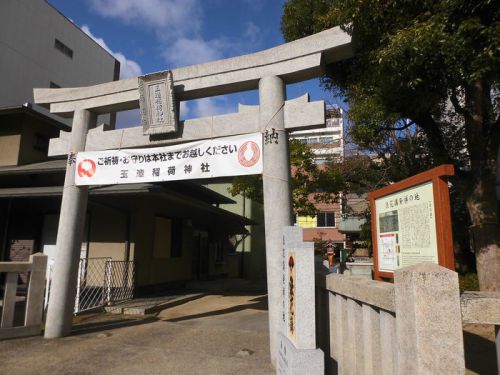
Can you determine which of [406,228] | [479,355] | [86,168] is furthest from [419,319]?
[86,168]

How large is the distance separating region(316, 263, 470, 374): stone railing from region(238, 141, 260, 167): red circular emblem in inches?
118

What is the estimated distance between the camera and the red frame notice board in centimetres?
354

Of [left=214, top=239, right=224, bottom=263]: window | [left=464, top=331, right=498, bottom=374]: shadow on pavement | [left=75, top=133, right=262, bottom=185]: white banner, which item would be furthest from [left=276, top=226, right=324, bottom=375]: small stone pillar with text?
[left=214, top=239, right=224, bottom=263]: window

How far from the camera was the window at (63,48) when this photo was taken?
1072 inches

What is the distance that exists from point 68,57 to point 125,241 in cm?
2101

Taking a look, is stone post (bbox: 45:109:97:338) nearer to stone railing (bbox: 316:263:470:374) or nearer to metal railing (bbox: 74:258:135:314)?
metal railing (bbox: 74:258:135:314)

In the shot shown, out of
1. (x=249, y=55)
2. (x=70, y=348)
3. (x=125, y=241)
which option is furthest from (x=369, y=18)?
(x=125, y=241)

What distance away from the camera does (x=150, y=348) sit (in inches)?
279

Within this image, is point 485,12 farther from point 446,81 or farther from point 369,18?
point 369,18

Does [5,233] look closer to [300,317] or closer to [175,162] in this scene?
[175,162]

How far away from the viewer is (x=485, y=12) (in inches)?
256

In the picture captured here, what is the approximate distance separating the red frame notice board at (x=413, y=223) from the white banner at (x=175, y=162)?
2.38 m

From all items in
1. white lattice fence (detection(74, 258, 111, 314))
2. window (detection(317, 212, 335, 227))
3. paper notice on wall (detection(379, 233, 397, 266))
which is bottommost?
white lattice fence (detection(74, 258, 111, 314))

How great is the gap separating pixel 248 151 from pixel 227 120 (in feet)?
2.61
